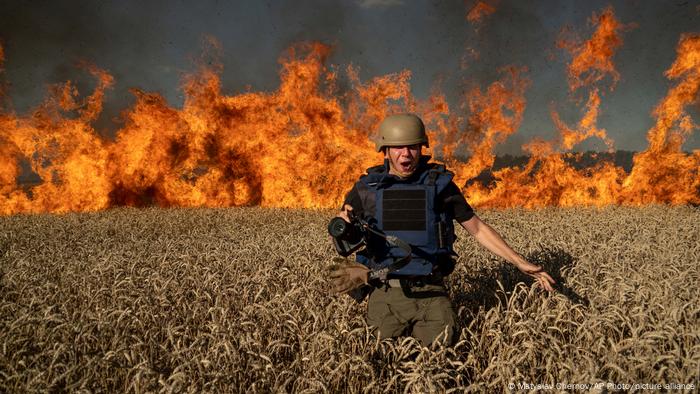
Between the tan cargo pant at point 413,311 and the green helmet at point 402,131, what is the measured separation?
120 cm

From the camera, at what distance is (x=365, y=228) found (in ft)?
11.3

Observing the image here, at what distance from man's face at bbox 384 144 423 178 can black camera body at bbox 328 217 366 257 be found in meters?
0.64

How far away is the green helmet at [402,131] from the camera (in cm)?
352

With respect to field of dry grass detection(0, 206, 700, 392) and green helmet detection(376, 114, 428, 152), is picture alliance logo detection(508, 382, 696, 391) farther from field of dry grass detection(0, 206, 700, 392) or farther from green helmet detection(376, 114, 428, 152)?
green helmet detection(376, 114, 428, 152)

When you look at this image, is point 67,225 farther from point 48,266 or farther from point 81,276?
point 81,276

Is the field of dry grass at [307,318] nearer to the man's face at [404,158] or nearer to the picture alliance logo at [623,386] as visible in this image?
the picture alliance logo at [623,386]

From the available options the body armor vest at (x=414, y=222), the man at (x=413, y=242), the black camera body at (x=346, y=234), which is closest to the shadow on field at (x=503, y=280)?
the man at (x=413, y=242)

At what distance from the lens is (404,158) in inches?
142

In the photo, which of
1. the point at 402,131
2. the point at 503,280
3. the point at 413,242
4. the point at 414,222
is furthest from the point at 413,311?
the point at 503,280

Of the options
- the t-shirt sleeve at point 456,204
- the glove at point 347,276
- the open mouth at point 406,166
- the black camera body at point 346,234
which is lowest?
the glove at point 347,276

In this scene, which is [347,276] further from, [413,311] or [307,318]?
[307,318]

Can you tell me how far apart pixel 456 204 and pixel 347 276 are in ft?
3.57

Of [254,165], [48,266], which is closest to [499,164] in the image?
[254,165]

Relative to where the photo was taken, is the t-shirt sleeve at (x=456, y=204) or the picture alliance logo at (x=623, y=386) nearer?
the picture alliance logo at (x=623, y=386)
